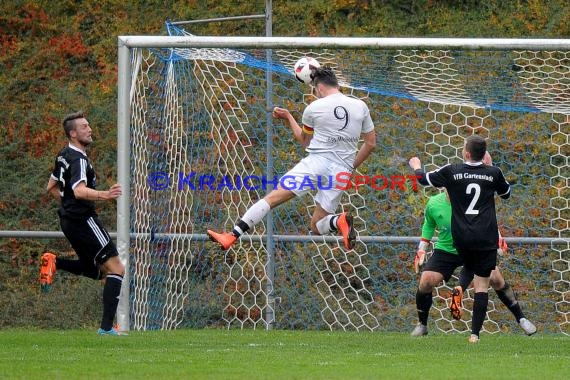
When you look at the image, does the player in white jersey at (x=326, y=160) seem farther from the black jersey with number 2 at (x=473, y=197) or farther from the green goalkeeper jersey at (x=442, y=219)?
the green goalkeeper jersey at (x=442, y=219)

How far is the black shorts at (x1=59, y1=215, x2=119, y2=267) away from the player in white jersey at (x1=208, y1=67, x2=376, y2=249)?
1052mm

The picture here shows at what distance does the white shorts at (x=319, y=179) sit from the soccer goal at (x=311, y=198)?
8.44 feet

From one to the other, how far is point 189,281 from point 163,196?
1145mm

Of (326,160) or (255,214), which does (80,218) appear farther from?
(326,160)

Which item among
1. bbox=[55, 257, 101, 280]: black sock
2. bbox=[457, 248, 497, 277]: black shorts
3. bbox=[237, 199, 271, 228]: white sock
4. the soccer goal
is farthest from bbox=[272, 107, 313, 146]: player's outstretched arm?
the soccer goal

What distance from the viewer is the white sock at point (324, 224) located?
1002 cm

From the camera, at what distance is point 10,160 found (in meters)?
16.6

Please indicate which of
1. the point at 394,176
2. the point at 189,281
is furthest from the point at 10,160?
the point at 394,176

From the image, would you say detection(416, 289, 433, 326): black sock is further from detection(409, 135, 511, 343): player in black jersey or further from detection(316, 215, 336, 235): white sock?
detection(316, 215, 336, 235): white sock

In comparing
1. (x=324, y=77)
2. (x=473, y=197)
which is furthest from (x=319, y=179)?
(x=473, y=197)

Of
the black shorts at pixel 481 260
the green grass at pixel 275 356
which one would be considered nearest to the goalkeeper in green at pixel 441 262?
the green grass at pixel 275 356

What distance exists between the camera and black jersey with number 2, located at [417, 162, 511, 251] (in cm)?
969

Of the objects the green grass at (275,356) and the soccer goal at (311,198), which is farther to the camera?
the soccer goal at (311,198)

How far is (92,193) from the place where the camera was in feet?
31.5
